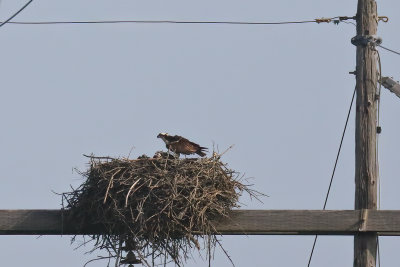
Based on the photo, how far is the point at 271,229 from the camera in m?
6.75

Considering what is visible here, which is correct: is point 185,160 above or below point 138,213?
above

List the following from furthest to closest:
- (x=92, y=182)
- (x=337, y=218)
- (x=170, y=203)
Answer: (x=92, y=182) → (x=170, y=203) → (x=337, y=218)

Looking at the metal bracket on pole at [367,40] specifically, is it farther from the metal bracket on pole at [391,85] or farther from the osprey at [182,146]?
the osprey at [182,146]

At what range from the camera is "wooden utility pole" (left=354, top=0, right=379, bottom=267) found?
22.3 feet

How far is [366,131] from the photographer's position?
7215mm

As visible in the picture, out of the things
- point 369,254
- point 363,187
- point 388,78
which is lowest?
point 369,254

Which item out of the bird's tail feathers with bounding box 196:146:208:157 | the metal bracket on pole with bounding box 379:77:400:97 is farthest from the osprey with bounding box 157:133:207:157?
the metal bracket on pole with bounding box 379:77:400:97

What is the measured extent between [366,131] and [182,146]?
263cm

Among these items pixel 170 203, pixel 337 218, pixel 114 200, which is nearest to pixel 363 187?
pixel 337 218

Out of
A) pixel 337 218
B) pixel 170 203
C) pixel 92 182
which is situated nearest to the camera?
pixel 337 218

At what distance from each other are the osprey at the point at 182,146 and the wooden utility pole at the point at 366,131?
7.39 feet

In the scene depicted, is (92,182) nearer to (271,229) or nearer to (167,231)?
(167,231)

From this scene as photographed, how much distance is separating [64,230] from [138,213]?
0.58m

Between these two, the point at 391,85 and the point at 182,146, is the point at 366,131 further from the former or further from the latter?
the point at 182,146
